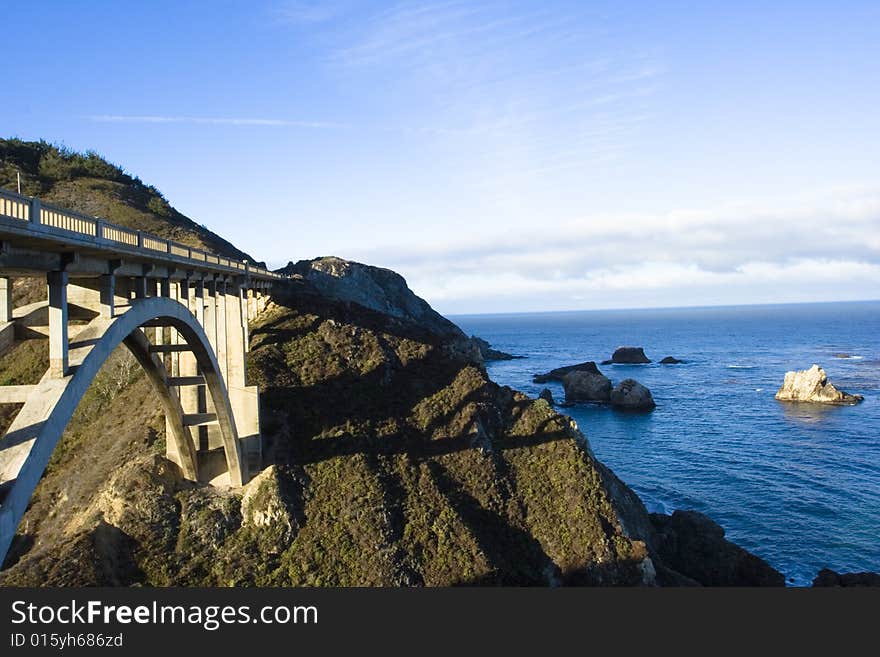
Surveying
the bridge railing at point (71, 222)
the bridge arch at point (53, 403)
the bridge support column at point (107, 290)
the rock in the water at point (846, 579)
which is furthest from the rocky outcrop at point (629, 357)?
the bridge support column at point (107, 290)

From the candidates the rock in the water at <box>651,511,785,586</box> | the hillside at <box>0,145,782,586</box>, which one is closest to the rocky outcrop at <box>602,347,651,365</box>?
the rock in the water at <box>651,511,785,586</box>

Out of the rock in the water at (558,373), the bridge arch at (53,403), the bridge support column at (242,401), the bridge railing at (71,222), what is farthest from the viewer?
the rock in the water at (558,373)

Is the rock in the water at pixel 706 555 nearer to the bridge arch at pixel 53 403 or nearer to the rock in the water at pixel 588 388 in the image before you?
the bridge arch at pixel 53 403

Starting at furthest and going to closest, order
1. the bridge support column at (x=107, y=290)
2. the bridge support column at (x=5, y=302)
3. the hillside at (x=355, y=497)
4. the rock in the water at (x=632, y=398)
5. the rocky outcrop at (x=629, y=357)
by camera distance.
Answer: the rocky outcrop at (x=629, y=357), the rock in the water at (x=632, y=398), the hillside at (x=355, y=497), the bridge support column at (x=107, y=290), the bridge support column at (x=5, y=302)

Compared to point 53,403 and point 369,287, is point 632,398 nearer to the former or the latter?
point 369,287

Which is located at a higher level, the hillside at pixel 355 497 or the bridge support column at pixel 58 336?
the bridge support column at pixel 58 336

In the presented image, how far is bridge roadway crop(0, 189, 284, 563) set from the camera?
34.3 feet

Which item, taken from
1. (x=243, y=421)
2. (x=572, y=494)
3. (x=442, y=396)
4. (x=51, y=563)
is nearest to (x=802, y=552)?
(x=572, y=494)

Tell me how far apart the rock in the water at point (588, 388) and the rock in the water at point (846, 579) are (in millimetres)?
57771

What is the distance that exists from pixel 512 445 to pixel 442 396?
252 inches

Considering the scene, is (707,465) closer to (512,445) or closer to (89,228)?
(512,445)

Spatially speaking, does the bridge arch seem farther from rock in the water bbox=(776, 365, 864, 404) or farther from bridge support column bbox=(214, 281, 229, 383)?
rock in the water bbox=(776, 365, 864, 404)

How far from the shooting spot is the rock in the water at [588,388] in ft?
306

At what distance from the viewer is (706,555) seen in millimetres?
37812
